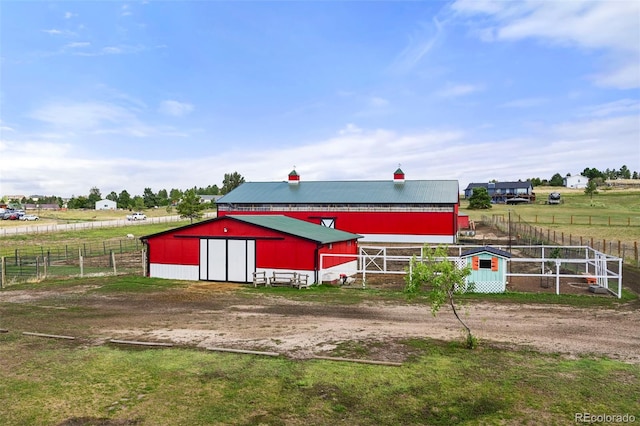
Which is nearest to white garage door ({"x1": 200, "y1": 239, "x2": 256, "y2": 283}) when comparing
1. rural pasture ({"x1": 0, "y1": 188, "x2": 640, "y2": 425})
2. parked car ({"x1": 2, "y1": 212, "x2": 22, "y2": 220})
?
rural pasture ({"x1": 0, "y1": 188, "x2": 640, "y2": 425})

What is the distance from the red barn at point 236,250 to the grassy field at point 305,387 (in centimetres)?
1372

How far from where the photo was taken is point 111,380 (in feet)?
37.6

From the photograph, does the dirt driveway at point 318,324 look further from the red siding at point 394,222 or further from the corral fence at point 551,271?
the red siding at point 394,222

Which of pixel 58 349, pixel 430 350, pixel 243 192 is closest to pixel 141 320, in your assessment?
pixel 58 349

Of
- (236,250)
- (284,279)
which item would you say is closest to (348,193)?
(236,250)

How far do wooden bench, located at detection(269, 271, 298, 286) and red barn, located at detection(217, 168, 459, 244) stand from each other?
1103 inches

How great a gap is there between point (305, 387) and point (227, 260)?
19.5 m

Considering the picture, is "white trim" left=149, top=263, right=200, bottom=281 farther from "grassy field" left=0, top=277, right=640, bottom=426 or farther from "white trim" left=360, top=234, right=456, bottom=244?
"white trim" left=360, top=234, right=456, bottom=244

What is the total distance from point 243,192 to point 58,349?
49.5 m

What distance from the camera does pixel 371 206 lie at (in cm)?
5494

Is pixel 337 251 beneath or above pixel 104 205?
beneath

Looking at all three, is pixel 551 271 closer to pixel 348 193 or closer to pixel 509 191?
pixel 348 193

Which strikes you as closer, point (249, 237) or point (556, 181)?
point (249, 237)

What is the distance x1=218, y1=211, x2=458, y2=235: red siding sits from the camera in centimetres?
5272
